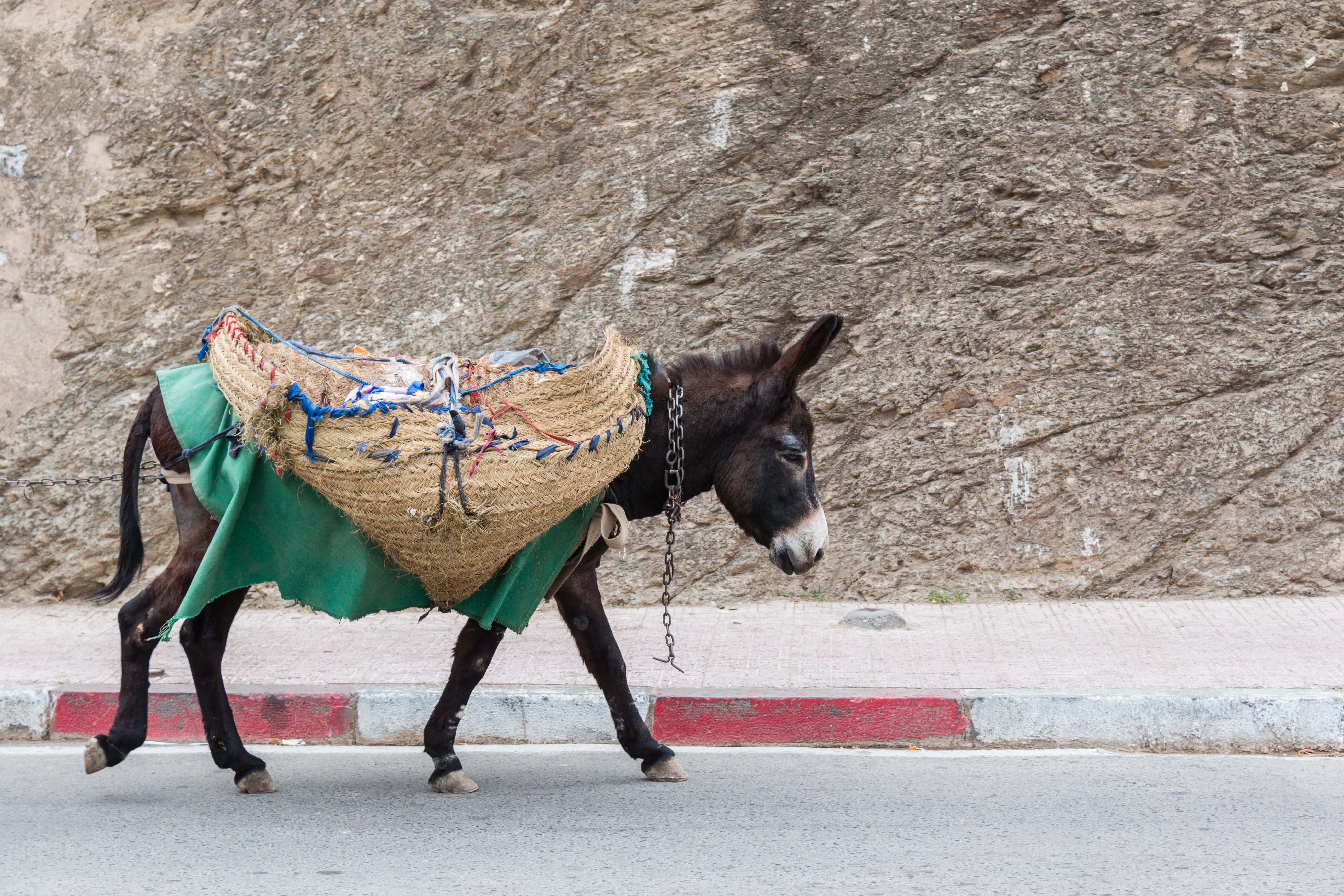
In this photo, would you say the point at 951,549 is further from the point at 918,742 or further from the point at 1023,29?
the point at 1023,29

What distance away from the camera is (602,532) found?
161 inches

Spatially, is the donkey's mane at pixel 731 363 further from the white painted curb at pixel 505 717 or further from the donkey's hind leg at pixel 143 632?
the donkey's hind leg at pixel 143 632

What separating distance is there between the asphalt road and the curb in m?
0.15

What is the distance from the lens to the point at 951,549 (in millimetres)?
7445

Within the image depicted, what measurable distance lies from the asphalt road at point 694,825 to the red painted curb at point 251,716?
28 centimetres

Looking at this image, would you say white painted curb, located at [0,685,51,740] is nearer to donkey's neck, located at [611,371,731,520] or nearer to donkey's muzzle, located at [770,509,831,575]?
donkey's neck, located at [611,371,731,520]

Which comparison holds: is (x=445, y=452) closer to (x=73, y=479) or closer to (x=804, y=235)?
(x=73, y=479)

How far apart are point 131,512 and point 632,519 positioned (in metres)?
1.96

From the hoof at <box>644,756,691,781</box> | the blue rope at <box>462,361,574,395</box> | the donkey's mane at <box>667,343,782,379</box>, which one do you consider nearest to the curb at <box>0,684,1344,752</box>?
the hoof at <box>644,756,691,781</box>

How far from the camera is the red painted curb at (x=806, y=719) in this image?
491 cm

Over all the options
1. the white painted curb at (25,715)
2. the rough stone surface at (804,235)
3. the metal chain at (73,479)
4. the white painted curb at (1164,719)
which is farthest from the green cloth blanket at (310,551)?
the rough stone surface at (804,235)

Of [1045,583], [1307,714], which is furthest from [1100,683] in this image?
[1045,583]

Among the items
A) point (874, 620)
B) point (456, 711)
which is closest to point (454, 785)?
point (456, 711)

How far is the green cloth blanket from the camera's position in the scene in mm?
3955
